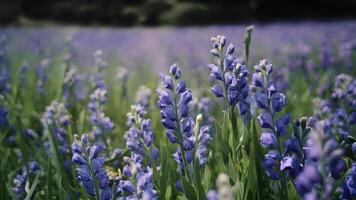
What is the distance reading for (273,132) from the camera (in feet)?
4.61

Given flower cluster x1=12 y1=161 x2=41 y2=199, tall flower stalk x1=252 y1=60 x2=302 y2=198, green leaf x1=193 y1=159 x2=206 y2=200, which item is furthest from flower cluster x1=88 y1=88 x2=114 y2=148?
tall flower stalk x1=252 y1=60 x2=302 y2=198

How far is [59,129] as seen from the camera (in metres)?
2.25

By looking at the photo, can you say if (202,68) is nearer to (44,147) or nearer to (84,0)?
(44,147)

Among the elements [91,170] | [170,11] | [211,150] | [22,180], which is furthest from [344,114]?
[170,11]

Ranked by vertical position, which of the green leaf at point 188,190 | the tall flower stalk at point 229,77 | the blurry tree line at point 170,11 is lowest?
the green leaf at point 188,190

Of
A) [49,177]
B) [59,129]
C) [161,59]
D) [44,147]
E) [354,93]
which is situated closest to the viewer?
[49,177]

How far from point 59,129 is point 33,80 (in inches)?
93.4

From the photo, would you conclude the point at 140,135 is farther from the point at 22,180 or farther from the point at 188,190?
the point at 22,180

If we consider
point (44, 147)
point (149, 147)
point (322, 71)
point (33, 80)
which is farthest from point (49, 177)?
point (322, 71)

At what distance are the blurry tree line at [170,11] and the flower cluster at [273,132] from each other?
1429 centimetres

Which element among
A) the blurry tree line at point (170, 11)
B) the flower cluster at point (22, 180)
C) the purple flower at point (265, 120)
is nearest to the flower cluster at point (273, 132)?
the purple flower at point (265, 120)

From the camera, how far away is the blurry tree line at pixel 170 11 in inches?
624

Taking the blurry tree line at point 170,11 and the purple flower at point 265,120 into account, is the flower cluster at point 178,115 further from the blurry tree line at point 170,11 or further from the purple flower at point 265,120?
the blurry tree line at point 170,11

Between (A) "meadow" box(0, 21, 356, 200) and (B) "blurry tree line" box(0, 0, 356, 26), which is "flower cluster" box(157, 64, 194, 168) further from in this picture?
(B) "blurry tree line" box(0, 0, 356, 26)
